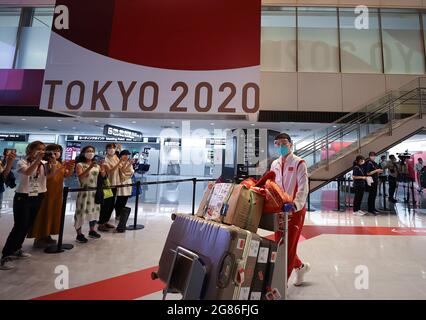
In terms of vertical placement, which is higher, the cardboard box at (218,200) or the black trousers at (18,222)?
the cardboard box at (218,200)

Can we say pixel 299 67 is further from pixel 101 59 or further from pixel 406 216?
pixel 101 59

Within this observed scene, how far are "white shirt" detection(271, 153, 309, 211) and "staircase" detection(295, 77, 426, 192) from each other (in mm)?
5033

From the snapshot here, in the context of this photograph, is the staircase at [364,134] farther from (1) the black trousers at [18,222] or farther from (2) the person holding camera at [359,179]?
(1) the black trousers at [18,222]

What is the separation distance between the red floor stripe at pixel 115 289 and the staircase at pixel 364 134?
18.8 feet

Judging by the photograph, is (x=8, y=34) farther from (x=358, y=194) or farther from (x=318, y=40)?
(x=358, y=194)

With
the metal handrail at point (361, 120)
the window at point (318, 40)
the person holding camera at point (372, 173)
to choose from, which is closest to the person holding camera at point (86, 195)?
the metal handrail at point (361, 120)

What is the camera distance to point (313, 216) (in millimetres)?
6359

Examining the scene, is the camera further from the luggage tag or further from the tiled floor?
the tiled floor

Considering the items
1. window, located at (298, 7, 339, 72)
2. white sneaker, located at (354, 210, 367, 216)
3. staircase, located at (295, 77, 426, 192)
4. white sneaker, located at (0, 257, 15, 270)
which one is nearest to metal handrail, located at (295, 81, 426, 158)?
staircase, located at (295, 77, 426, 192)

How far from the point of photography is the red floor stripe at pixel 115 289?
Answer: 2.19 m

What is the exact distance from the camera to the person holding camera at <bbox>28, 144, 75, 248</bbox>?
354 centimetres

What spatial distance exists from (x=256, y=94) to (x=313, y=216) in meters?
6.06

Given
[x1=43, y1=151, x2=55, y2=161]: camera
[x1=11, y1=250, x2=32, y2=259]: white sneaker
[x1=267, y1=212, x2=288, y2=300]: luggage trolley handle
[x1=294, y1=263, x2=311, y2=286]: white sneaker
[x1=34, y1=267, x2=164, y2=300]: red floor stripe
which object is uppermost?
[x1=43, y1=151, x2=55, y2=161]: camera

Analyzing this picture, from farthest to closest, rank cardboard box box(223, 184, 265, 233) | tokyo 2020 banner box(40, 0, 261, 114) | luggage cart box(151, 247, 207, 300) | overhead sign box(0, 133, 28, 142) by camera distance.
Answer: overhead sign box(0, 133, 28, 142) < cardboard box box(223, 184, 265, 233) < luggage cart box(151, 247, 207, 300) < tokyo 2020 banner box(40, 0, 261, 114)
